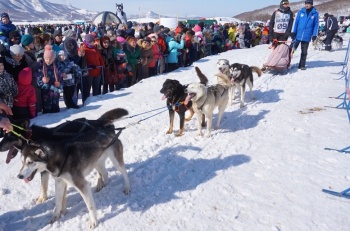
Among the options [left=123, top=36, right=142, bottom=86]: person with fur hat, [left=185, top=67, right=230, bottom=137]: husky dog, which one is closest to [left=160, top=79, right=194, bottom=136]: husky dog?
[left=185, top=67, right=230, bottom=137]: husky dog

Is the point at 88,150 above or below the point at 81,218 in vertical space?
above

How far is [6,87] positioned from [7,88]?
18mm

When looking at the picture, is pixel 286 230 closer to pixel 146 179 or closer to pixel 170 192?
pixel 170 192

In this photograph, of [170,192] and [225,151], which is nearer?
[170,192]

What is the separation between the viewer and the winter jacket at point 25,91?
14.1 feet

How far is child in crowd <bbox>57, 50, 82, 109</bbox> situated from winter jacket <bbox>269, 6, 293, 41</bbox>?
5429 mm

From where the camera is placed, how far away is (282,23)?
7859 mm

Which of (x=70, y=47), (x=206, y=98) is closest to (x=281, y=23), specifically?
(x=206, y=98)

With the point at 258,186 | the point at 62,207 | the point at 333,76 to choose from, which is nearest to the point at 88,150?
the point at 62,207

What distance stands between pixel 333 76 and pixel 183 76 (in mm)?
3757

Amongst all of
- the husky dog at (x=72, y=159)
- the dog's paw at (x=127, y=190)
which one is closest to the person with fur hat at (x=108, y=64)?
the husky dog at (x=72, y=159)

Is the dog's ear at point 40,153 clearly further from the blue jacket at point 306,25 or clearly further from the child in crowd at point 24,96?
the blue jacket at point 306,25

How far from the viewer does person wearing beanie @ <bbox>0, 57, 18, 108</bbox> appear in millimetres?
3828

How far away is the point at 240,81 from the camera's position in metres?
5.45
